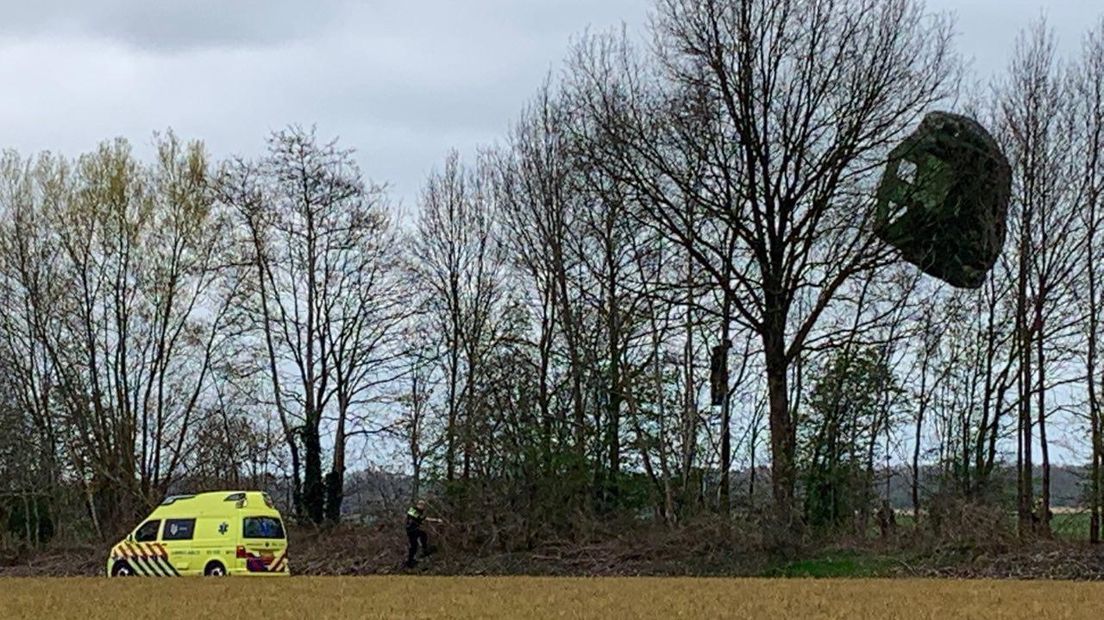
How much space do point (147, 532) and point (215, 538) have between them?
215cm

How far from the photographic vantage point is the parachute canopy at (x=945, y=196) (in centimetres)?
2789

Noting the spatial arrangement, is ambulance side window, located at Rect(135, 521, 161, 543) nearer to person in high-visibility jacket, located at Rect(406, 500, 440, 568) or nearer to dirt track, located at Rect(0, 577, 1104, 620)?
dirt track, located at Rect(0, 577, 1104, 620)

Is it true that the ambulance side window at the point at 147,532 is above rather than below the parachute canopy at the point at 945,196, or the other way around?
below

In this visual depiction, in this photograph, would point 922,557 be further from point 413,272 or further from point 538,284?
point 413,272

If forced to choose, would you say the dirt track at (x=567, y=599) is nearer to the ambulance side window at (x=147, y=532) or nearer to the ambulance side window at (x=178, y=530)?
the ambulance side window at (x=178, y=530)

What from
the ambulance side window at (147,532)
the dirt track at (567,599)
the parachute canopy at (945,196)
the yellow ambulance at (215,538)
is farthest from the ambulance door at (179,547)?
the parachute canopy at (945,196)

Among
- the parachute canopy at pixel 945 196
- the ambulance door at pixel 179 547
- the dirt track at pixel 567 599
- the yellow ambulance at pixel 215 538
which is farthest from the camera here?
the ambulance door at pixel 179 547

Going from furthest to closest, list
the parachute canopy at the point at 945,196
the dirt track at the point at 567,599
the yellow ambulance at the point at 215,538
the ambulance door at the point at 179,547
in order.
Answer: the ambulance door at the point at 179,547
the yellow ambulance at the point at 215,538
the parachute canopy at the point at 945,196
the dirt track at the point at 567,599

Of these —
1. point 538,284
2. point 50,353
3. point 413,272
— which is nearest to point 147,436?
point 50,353

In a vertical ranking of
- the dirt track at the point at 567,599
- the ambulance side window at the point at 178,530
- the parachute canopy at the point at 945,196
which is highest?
the parachute canopy at the point at 945,196

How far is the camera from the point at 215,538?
29359mm

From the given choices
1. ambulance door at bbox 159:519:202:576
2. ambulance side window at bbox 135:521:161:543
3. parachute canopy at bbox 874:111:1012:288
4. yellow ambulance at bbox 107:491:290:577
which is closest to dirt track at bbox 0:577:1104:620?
yellow ambulance at bbox 107:491:290:577

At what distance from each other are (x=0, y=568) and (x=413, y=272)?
14.4 meters

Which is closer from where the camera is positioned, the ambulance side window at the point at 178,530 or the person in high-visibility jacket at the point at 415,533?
the ambulance side window at the point at 178,530
